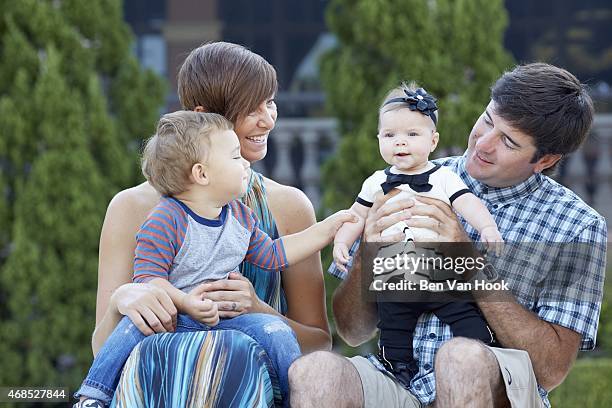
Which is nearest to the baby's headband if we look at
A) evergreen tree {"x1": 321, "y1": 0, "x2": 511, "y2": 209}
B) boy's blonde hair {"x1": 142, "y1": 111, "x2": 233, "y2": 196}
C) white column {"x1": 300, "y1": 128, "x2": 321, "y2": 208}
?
boy's blonde hair {"x1": 142, "y1": 111, "x2": 233, "y2": 196}

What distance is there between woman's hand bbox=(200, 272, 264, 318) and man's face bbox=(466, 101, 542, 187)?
0.89 m

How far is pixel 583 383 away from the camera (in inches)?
260

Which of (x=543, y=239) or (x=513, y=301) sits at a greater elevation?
(x=543, y=239)

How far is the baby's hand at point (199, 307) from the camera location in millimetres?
3062

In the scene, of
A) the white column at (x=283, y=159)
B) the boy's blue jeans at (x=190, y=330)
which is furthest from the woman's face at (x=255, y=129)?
the white column at (x=283, y=159)

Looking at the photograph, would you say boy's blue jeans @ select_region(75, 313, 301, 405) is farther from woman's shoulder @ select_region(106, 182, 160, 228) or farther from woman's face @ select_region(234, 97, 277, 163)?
woman's face @ select_region(234, 97, 277, 163)

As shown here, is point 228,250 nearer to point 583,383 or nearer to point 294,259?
point 294,259

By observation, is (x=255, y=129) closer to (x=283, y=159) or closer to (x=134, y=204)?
(x=134, y=204)

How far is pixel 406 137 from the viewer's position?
321cm

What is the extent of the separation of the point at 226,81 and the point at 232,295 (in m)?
0.75

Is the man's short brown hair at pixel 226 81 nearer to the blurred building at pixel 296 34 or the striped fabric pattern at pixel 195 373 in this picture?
the striped fabric pattern at pixel 195 373

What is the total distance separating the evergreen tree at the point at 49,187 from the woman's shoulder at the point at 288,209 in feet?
12.0

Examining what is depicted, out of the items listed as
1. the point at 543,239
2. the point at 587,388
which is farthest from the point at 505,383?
the point at 587,388

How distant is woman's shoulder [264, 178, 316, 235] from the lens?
3695 mm
